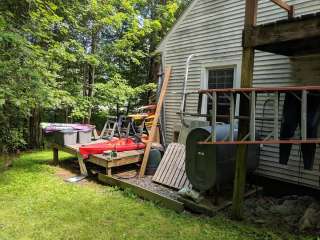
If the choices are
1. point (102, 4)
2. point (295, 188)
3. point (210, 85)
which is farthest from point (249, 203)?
point (102, 4)

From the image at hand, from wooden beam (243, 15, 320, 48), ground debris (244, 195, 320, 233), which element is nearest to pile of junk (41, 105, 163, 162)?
ground debris (244, 195, 320, 233)

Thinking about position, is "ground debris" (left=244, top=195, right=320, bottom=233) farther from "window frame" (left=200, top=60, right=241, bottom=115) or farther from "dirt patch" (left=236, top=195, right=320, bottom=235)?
"window frame" (left=200, top=60, right=241, bottom=115)

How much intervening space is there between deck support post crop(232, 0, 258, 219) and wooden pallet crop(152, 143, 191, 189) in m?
1.58

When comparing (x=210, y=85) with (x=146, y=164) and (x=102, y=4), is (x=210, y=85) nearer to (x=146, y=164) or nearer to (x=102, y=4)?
(x=146, y=164)

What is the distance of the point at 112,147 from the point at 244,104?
A: 3.97 meters

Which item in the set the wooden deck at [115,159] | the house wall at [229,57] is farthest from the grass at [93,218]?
the house wall at [229,57]

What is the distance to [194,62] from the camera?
319 inches

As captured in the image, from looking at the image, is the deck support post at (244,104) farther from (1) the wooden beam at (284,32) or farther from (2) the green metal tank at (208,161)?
(2) the green metal tank at (208,161)

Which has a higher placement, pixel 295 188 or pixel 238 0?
pixel 238 0

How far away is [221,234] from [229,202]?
114 centimetres

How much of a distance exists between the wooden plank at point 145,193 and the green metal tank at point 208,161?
1.73 ft

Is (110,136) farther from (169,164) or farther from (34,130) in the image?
(34,130)

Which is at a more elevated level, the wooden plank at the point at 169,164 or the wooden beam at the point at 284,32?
the wooden beam at the point at 284,32

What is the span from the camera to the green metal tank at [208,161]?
5258 millimetres
